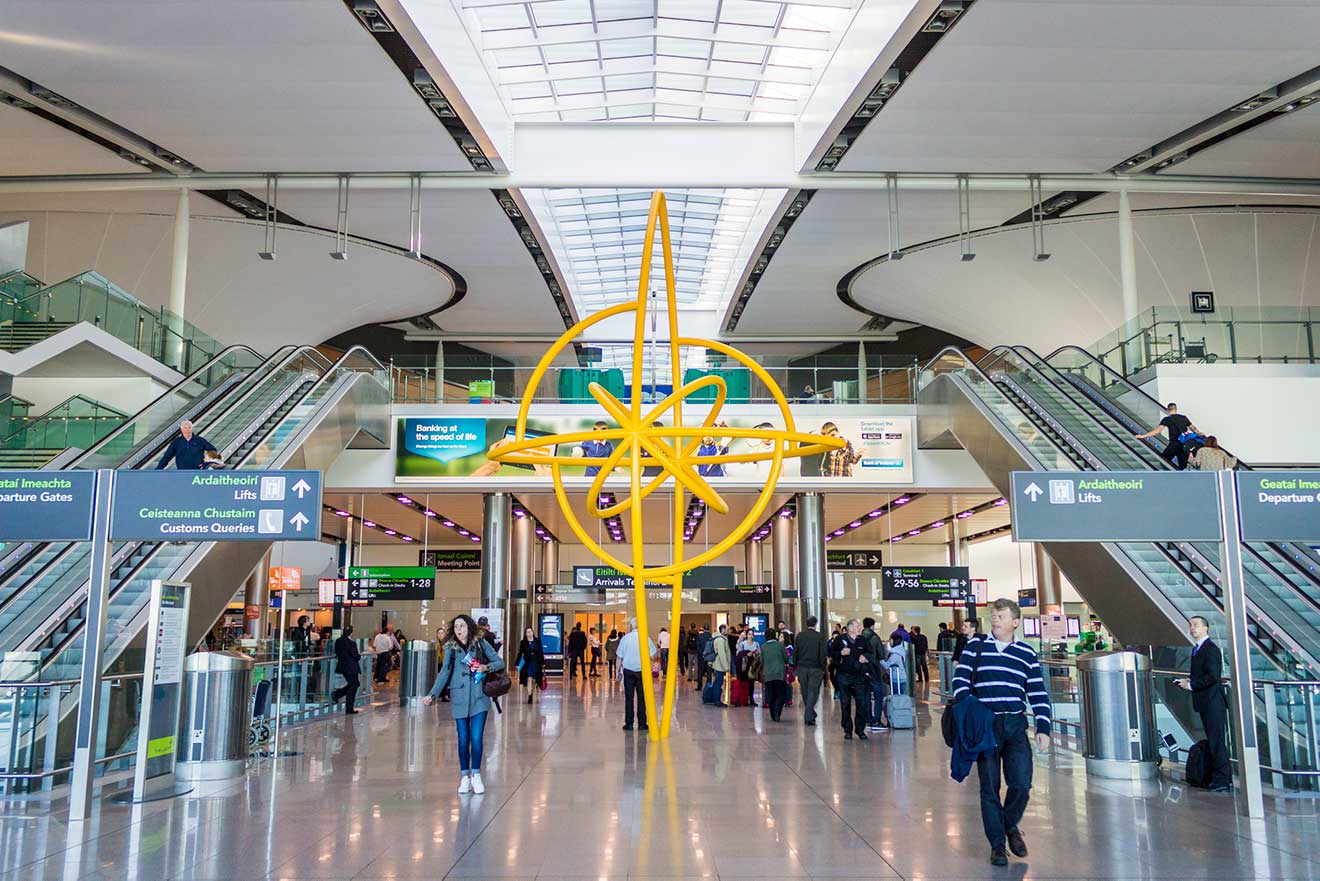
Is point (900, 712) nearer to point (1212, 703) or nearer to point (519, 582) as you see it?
point (1212, 703)

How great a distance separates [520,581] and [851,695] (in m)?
20.5

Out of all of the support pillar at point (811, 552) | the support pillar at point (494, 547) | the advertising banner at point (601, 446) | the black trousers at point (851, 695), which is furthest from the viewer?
the support pillar at point (811, 552)

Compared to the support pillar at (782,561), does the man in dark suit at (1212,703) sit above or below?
below

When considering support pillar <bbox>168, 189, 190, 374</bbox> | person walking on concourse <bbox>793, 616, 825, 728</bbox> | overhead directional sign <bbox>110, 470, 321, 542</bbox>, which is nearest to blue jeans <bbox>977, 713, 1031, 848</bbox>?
overhead directional sign <bbox>110, 470, 321, 542</bbox>

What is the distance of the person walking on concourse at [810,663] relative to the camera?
58.4 ft

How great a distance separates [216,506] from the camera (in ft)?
35.6

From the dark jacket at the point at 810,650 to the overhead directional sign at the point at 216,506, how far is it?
9351 mm

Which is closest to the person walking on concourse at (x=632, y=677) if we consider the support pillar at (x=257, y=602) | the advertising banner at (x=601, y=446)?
the advertising banner at (x=601, y=446)

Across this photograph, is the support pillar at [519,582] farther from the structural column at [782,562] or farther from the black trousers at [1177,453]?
the black trousers at [1177,453]

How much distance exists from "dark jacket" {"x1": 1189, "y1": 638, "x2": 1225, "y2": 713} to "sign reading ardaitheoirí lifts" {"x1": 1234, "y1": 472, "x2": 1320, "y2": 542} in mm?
1286

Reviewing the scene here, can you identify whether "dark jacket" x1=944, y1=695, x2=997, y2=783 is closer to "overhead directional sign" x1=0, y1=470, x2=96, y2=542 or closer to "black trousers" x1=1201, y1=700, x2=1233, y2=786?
"black trousers" x1=1201, y1=700, x2=1233, y2=786

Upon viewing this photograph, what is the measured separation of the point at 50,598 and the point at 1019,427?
16655 millimetres

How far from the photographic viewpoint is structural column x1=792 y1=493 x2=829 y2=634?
30.5 meters

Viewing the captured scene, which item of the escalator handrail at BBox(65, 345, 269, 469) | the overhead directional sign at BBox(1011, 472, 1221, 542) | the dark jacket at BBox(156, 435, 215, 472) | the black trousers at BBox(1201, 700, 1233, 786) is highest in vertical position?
the escalator handrail at BBox(65, 345, 269, 469)
